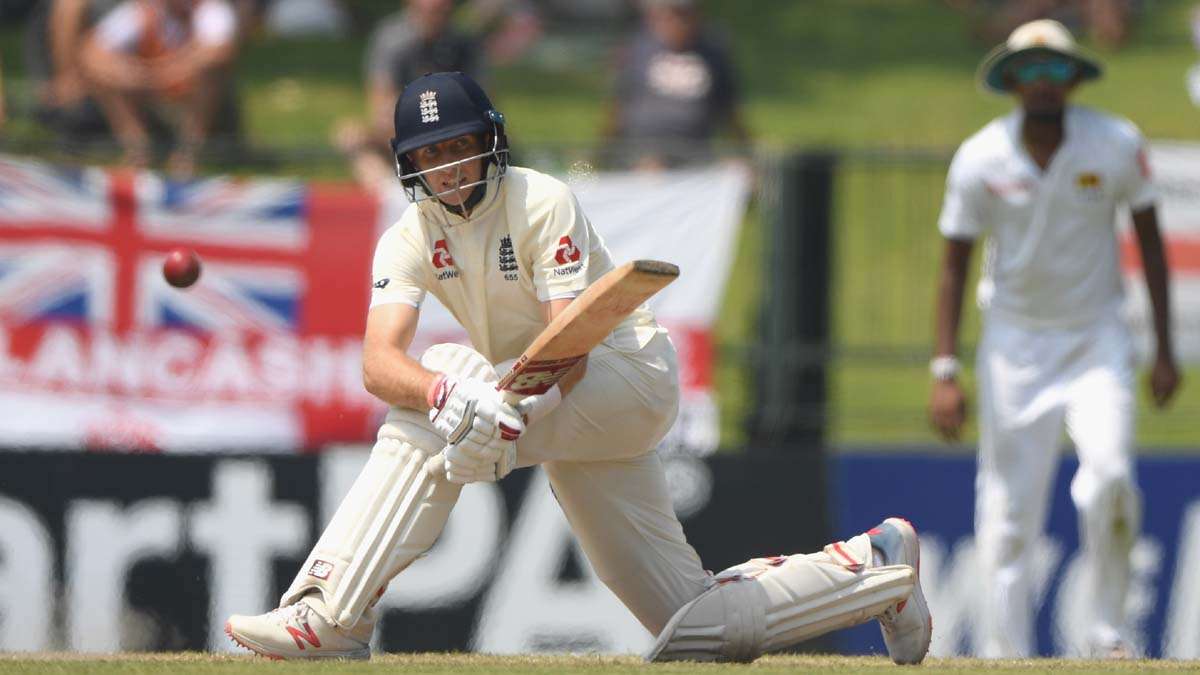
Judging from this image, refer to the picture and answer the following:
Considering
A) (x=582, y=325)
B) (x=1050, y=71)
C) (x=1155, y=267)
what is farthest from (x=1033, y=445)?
(x=582, y=325)

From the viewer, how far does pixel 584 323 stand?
5.52m

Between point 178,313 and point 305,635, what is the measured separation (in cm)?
478

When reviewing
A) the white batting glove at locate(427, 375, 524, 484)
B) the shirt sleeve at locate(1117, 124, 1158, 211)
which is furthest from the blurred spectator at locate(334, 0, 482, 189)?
the white batting glove at locate(427, 375, 524, 484)

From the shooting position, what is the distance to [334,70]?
18.4 m

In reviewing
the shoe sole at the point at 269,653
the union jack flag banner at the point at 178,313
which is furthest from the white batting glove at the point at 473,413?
the union jack flag banner at the point at 178,313

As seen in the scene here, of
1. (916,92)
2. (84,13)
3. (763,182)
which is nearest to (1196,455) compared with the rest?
(763,182)

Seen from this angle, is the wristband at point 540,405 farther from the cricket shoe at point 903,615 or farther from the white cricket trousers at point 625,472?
the cricket shoe at point 903,615

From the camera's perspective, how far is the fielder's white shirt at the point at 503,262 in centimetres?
584

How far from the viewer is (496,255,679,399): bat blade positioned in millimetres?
5465

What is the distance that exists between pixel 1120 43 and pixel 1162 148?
9562 millimetres

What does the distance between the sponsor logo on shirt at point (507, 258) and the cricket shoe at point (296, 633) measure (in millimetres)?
991

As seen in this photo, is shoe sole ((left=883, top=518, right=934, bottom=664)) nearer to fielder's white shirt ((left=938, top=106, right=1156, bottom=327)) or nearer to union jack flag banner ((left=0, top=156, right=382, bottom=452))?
fielder's white shirt ((left=938, top=106, right=1156, bottom=327))

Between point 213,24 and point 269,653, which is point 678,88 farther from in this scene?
point 269,653

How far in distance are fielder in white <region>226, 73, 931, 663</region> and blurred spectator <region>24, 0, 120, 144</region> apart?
6.77 metres
